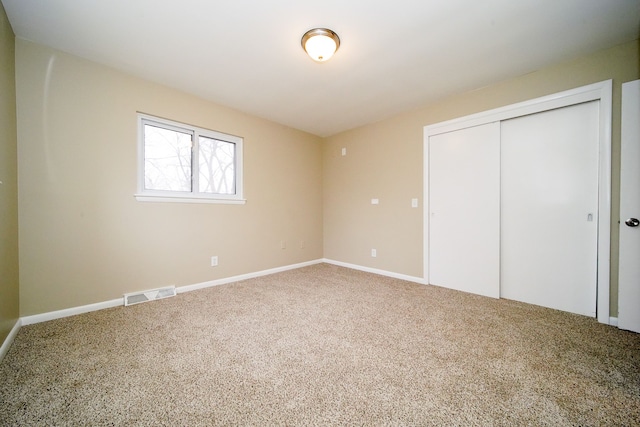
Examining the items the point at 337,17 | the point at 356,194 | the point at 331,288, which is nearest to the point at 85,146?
the point at 337,17

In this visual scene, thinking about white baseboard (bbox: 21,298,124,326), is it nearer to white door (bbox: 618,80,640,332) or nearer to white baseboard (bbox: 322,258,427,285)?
white baseboard (bbox: 322,258,427,285)

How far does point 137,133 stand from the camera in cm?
266

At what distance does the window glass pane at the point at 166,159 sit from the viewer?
2.82 m

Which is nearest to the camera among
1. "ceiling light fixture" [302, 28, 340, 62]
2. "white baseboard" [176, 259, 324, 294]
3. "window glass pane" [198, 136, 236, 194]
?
"ceiling light fixture" [302, 28, 340, 62]

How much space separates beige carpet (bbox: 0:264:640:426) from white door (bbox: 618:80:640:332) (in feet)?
0.73

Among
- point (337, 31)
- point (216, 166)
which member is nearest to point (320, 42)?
point (337, 31)

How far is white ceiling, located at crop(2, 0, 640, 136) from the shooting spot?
175cm

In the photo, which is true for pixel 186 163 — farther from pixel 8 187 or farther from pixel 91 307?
pixel 91 307

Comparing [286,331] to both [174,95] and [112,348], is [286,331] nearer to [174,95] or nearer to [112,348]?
[112,348]

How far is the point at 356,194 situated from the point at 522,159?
2.25 meters

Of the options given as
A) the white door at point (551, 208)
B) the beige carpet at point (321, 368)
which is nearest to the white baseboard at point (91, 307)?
the beige carpet at point (321, 368)

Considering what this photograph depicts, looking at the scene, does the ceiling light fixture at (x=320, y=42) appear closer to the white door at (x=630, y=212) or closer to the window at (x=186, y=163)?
the window at (x=186, y=163)

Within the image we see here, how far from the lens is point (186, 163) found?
3.12 meters

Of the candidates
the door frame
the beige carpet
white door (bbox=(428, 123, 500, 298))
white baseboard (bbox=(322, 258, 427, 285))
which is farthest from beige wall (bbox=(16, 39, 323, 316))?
the door frame
